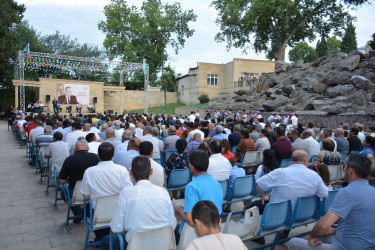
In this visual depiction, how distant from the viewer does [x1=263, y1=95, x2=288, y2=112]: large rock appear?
19.3 metres

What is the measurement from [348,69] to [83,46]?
1247 inches

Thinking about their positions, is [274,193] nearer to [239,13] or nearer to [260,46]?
[239,13]

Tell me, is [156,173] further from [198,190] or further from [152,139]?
[152,139]

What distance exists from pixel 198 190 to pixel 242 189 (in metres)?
1.90

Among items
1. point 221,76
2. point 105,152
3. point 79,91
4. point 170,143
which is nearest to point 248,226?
point 105,152

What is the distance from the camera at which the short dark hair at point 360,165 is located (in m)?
2.36

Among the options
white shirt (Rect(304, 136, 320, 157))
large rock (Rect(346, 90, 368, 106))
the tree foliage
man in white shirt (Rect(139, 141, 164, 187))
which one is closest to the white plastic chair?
man in white shirt (Rect(139, 141, 164, 187))

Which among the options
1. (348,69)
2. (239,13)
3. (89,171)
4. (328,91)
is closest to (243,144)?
(89,171)

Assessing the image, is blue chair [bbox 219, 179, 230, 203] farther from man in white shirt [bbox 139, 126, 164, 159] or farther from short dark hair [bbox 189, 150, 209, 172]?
man in white shirt [bbox 139, 126, 164, 159]

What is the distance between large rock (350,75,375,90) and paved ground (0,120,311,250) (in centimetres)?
1677

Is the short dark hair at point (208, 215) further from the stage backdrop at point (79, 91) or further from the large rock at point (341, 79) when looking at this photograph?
the stage backdrop at point (79, 91)

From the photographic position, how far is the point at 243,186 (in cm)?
421

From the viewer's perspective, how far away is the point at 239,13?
32406mm

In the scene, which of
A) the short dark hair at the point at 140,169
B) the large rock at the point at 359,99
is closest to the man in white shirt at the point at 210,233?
the short dark hair at the point at 140,169
